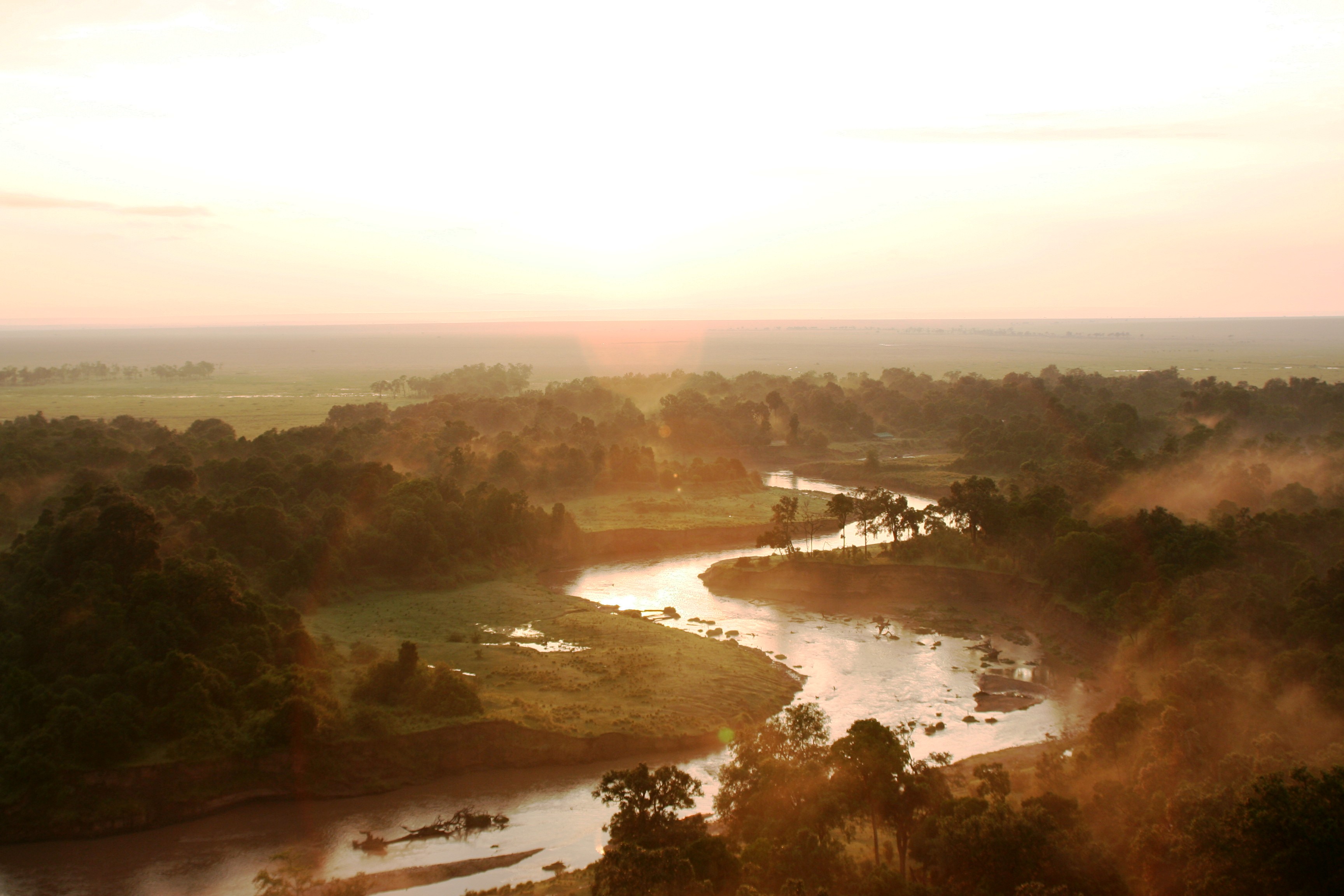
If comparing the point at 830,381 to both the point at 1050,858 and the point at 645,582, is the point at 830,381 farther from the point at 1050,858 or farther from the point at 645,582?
the point at 1050,858

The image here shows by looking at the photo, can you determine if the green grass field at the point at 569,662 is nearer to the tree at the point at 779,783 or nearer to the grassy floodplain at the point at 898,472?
the tree at the point at 779,783

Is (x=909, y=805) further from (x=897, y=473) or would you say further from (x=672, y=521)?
(x=897, y=473)

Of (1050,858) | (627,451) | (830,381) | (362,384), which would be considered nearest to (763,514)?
(627,451)

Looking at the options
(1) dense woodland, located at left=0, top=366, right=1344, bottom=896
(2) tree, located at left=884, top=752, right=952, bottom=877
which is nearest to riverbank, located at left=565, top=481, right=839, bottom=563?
(1) dense woodland, located at left=0, top=366, right=1344, bottom=896

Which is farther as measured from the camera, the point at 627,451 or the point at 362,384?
the point at 362,384

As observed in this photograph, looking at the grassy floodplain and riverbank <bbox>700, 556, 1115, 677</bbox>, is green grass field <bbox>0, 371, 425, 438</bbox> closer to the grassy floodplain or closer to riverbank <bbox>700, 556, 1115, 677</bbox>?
the grassy floodplain
